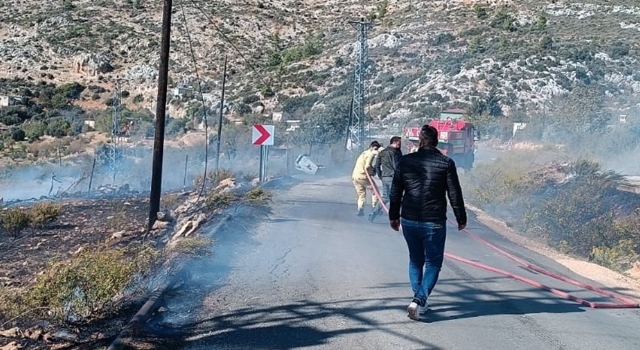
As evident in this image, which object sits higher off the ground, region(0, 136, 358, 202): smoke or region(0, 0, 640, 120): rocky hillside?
region(0, 0, 640, 120): rocky hillside

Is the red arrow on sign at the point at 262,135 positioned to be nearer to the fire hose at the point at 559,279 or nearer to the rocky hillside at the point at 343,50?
the fire hose at the point at 559,279

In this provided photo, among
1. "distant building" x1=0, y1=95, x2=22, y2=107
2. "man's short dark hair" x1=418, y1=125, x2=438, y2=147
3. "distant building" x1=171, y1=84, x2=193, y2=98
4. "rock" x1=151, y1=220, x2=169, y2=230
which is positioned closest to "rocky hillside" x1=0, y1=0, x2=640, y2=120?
"distant building" x1=171, y1=84, x2=193, y2=98

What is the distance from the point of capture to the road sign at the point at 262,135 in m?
24.6

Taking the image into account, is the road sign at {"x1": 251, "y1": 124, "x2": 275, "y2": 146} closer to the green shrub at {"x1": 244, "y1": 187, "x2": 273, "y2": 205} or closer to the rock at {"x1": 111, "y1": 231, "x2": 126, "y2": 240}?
the green shrub at {"x1": 244, "y1": 187, "x2": 273, "y2": 205}

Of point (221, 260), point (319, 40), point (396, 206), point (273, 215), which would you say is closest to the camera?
point (396, 206)

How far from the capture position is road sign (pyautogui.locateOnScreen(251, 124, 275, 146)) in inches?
968

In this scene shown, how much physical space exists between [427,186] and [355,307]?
169 centimetres

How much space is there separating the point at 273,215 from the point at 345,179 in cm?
1684

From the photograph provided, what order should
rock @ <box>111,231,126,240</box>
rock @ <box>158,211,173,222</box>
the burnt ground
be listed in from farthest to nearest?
rock @ <box>158,211,173,222</box> → rock @ <box>111,231,126,240</box> → the burnt ground

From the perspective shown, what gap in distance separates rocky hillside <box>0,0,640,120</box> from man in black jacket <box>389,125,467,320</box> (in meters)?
54.1

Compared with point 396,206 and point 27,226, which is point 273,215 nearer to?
point 27,226

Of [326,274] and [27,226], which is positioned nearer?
[326,274]

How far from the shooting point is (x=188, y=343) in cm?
732

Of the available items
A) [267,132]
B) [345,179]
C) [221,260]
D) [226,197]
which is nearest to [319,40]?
[345,179]
